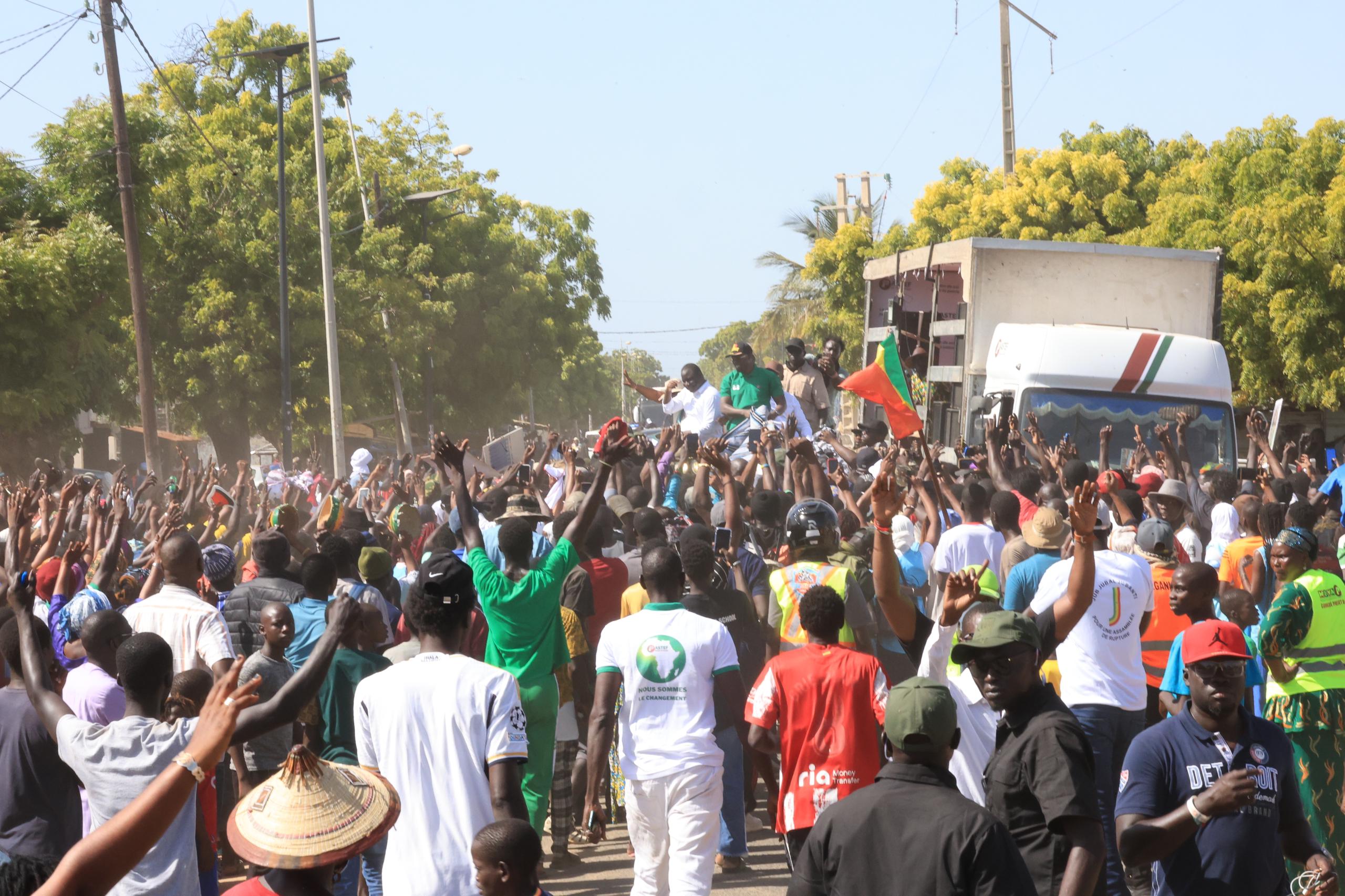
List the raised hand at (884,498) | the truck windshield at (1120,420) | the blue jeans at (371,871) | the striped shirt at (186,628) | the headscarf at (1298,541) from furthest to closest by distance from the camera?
1. the truck windshield at (1120,420)
2. the headscarf at (1298,541)
3. the striped shirt at (186,628)
4. the raised hand at (884,498)
5. the blue jeans at (371,871)

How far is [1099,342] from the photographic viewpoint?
13.5m

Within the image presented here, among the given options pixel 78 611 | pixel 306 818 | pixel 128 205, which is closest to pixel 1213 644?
pixel 306 818

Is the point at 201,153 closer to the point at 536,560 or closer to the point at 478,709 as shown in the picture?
the point at 536,560

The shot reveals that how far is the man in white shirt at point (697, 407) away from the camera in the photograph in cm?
1292

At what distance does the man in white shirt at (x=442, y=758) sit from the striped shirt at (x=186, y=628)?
5.45ft

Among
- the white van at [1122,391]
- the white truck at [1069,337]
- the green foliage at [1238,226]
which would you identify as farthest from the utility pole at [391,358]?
the white van at [1122,391]

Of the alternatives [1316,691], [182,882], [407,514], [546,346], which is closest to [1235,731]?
[1316,691]

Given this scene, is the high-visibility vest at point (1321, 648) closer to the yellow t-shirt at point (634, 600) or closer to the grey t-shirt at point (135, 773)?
the yellow t-shirt at point (634, 600)

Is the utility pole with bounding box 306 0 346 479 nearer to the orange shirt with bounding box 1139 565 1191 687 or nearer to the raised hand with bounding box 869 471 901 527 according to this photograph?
the orange shirt with bounding box 1139 565 1191 687

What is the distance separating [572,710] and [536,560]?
1.36 metres

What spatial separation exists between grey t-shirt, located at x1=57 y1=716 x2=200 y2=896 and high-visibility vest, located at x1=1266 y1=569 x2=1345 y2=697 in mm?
4673

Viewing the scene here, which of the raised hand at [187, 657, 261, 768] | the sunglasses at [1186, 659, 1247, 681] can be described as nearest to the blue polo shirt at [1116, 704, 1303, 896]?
the sunglasses at [1186, 659, 1247, 681]

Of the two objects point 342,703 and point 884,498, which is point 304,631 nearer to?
point 342,703

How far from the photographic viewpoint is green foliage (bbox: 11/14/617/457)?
2484 cm
